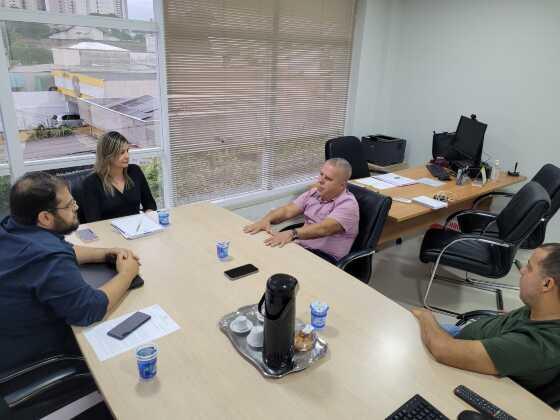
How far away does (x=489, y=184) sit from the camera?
3672 millimetres

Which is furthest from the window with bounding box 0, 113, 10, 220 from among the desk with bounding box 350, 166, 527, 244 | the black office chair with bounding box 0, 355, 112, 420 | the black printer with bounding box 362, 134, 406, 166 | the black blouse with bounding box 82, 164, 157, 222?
the black printer with bounding box 362, 134, 406, 166

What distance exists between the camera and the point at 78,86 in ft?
9.45

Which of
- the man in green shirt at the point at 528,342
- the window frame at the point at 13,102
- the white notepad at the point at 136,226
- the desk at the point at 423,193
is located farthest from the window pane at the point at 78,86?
the man in green shirt at the point at 528,342

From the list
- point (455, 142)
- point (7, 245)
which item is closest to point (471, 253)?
point (455, 142)

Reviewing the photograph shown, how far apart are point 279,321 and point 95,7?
8.75 ft

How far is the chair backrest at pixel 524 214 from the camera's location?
237 centimetres

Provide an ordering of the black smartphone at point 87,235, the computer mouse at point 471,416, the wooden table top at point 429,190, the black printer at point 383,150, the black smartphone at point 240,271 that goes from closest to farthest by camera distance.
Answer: the computer mouse at point 471,416 → the black smartphone at point 240,271 → the black smartphone at point 87,235 → the wooden table top at point 429,190 → the black printer at point 383,150

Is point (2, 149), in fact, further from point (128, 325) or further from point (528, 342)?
point (528, 342)

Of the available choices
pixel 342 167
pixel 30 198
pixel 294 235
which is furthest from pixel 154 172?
pixel 30 198

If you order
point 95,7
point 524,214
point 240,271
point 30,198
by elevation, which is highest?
point 95,7

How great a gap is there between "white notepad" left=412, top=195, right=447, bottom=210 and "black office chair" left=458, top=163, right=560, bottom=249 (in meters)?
0.41

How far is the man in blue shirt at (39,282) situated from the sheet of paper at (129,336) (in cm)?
5

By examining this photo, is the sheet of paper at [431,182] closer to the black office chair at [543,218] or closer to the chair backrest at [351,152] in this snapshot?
the black office chair at [543,218]

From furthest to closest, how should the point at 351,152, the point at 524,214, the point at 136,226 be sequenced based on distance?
the point at 351,152
the point at 524,214
the point at 136,226
